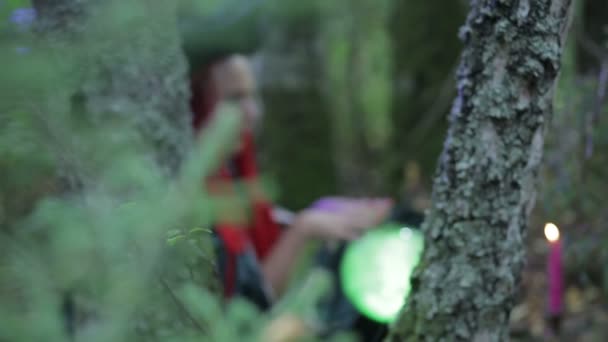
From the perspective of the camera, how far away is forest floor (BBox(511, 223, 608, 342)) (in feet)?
11.3

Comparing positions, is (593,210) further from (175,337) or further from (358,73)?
(358,73)

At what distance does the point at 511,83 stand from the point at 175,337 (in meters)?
0.71

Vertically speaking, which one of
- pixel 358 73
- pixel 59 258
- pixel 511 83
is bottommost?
pixel 59 258

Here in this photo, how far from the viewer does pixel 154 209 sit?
0.91 m

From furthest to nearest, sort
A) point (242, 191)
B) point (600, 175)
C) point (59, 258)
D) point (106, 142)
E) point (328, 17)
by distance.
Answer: point (328, 17) → point (600, 175) → point (242, 191) → point (106, 142) → point (59, 258)

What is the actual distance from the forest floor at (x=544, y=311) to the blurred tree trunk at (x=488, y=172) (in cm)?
170

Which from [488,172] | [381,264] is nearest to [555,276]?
[381,264]

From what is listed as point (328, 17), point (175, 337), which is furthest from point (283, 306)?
point (328, 17)

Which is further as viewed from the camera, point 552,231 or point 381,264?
point 381,264

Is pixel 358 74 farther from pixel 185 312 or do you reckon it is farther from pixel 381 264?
pixel 185 312

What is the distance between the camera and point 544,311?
13.6ft

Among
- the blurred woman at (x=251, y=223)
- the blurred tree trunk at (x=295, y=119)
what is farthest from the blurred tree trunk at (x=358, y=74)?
the blurred woman at (x=251, y=223)

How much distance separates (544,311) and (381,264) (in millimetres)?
2235

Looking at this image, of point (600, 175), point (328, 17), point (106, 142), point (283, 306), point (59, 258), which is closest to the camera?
point (59, 258)
